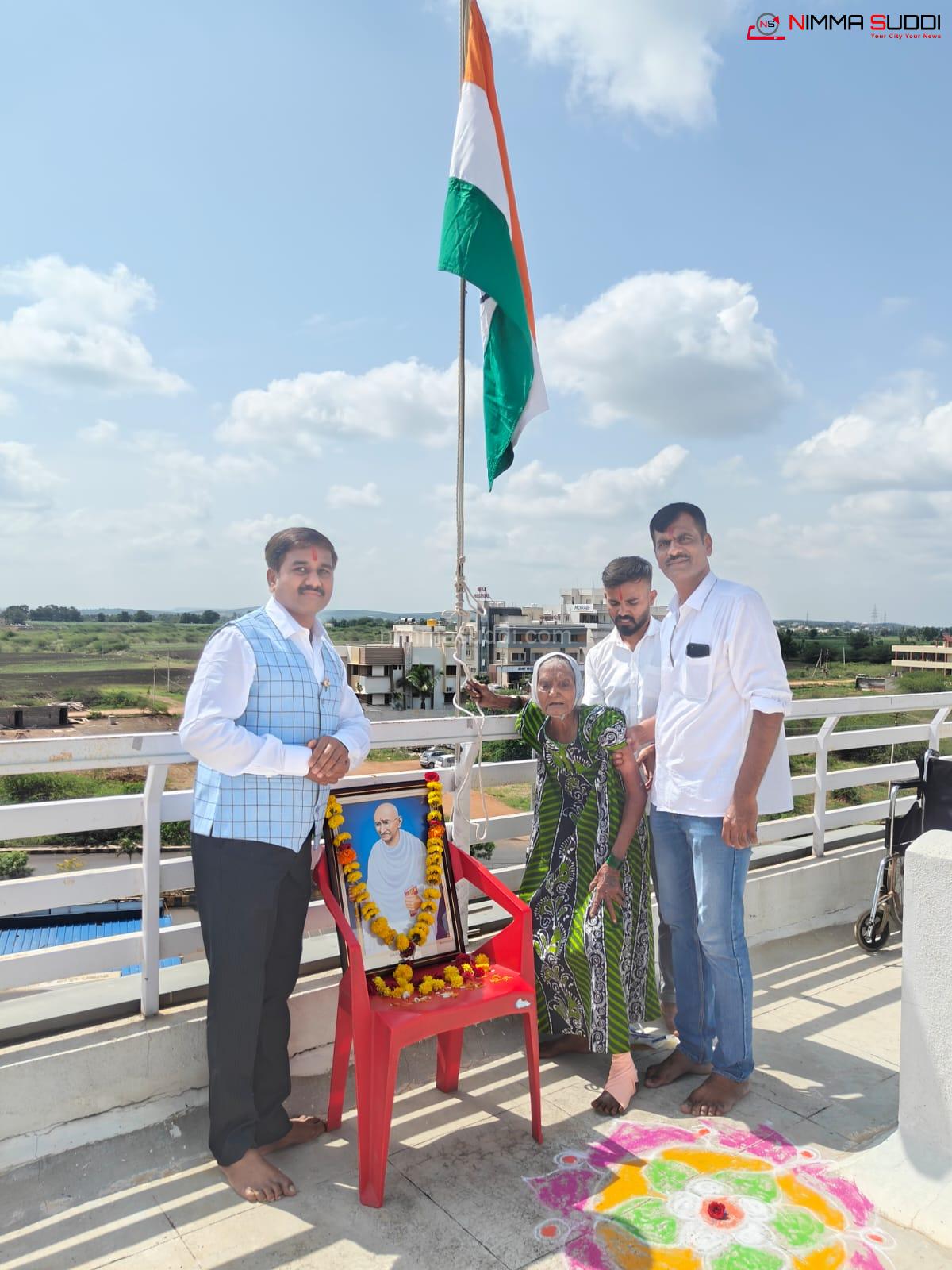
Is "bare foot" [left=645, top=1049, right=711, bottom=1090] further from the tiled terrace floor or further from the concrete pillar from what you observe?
the concrete pillar

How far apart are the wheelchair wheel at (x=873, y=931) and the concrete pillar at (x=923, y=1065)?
187 cm

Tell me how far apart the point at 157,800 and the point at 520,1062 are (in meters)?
1.54

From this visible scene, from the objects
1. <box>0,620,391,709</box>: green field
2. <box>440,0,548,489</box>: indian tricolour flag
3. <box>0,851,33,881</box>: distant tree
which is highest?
<box>440,0,548,489</box>: indian tricolour flag

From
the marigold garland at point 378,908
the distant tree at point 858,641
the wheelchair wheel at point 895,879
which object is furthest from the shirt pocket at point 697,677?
the distant tree at point 858,641

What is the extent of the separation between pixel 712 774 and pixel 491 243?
2.13 metres

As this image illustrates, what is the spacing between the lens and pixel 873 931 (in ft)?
12.9

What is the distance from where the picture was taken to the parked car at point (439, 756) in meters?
3.15

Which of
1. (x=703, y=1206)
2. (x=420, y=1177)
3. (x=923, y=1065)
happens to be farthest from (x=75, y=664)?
(x=923, y=1065)

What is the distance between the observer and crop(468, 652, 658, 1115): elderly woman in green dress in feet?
8.87

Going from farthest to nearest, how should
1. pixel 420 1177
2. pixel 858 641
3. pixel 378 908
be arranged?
1. pixel 858 641
2. pixel 378 908
3. pixel 420 1177

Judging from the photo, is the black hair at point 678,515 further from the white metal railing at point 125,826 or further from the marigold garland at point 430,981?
the marigold garland at point 430,981

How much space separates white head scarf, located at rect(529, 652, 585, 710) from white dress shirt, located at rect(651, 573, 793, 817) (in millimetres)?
287

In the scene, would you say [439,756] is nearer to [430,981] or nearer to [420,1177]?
[430,981]

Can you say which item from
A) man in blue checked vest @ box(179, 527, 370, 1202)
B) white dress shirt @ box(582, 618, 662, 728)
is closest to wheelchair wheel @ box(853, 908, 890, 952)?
white dress shirt @ box(582, 618, 662, 728)
